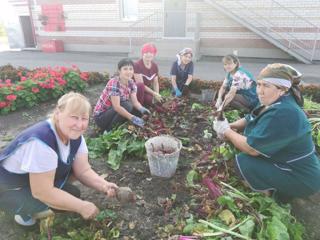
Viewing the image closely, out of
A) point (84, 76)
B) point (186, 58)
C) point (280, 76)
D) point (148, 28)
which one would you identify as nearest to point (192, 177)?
point (280, 76)

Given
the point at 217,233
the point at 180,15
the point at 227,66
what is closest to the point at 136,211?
the point at 217,233

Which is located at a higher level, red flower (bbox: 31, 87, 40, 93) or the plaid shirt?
the plaid shirt

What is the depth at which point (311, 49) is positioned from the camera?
10648 mm

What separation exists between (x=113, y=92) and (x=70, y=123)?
76.2 inches

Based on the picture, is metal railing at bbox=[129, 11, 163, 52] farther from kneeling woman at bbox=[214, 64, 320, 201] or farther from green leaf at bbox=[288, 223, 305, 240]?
green leaf at bbox=[288, 223, 305, 240]

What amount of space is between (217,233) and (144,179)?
1150 millimetres

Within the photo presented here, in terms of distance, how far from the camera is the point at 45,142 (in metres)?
1.91

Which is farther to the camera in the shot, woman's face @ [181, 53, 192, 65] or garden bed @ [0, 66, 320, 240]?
woman's face @ [181, 53, 192, 65]

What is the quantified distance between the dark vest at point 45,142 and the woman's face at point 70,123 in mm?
86

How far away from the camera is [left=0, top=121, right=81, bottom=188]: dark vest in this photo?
1.92 m

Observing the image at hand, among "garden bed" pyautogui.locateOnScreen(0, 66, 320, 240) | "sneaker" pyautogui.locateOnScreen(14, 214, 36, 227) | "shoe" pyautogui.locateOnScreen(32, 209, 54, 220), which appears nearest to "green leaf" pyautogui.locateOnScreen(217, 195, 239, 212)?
"garden bed" pyautogui.locateOnScreen(0, 66, 320, 240)

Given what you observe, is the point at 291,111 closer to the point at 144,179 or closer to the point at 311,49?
the point at 144,179

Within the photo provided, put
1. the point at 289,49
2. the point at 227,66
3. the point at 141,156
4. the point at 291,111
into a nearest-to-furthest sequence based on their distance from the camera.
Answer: the point at 291,111 < the point at 141,156 < the point at 227,66 < the point at 289,49

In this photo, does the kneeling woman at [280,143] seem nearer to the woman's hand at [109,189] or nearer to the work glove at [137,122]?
the woman's hand at [109,189]
